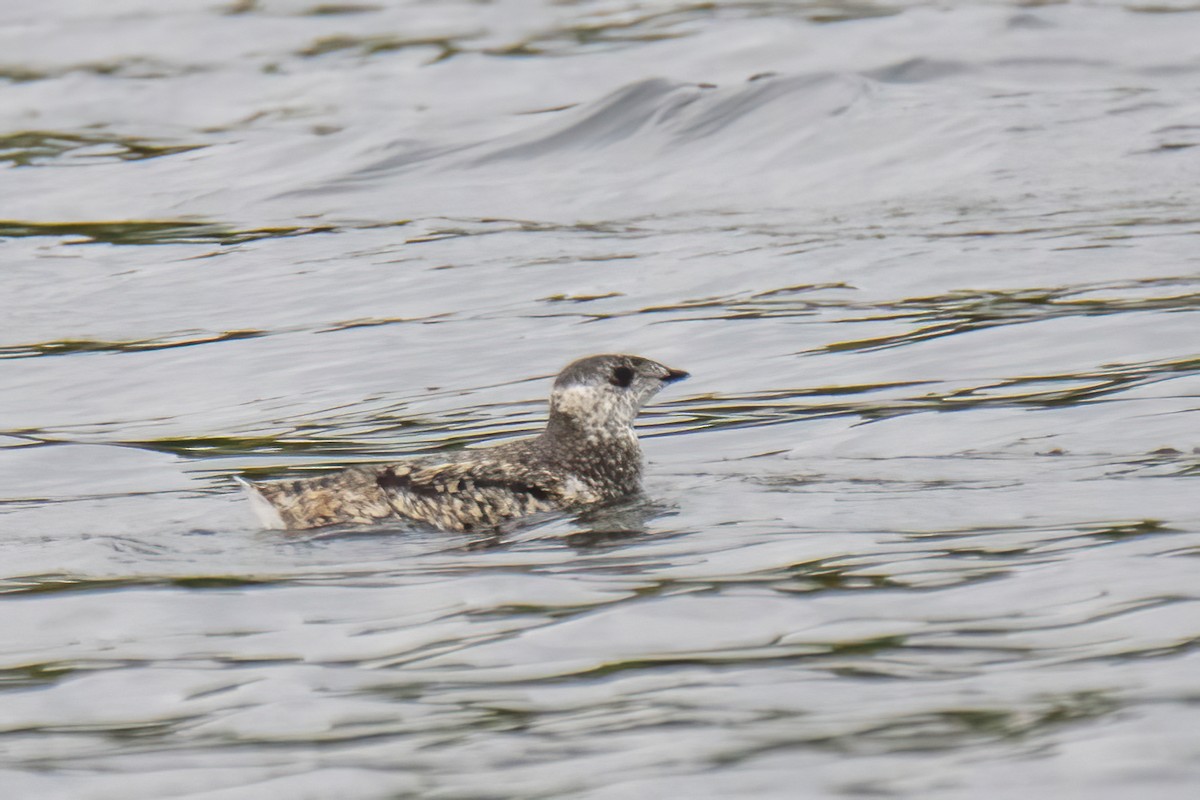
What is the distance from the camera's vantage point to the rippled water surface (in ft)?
21.9

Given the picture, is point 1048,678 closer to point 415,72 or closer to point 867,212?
point 867,212

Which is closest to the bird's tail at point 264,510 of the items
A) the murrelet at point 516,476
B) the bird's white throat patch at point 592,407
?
the murrelet at point 516,476

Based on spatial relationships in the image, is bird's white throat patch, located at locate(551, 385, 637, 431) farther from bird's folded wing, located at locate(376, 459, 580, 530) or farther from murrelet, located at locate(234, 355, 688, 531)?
bird's folded wing, located at locate(376, 459, 580, 530)

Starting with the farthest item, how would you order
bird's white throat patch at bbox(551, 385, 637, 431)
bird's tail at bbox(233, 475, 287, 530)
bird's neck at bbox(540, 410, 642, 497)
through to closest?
1. bird's white throat patch at bbox(551, 385, 637, 431)
2. bird's neck at bbox(540, 410, 642, 497)
3. bird's tail at bbox(233, 475, 287, 530)

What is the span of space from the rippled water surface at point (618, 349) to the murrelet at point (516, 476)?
0.19m

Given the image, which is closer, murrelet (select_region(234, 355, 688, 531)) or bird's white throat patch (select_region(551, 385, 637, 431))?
murrelet (select_region(234, 355, 688, 531))

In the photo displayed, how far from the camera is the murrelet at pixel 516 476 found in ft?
32.5

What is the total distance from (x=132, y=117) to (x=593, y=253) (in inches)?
335

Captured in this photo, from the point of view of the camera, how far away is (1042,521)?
923 centimetres

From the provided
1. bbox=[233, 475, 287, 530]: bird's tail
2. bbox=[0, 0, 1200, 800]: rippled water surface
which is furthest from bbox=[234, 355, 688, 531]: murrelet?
bbox=[0, 0, 1200, 800]: rippled water surface

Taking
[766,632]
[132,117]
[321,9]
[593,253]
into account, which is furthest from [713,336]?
[321,9]

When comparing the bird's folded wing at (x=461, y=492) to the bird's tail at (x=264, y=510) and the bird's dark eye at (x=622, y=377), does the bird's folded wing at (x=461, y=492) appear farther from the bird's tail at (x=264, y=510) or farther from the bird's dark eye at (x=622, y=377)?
the bird's dark eye at (x=622, y=377)

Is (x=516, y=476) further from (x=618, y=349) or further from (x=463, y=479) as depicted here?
(x=618, y=349)

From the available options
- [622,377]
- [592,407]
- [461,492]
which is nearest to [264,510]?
[461,492]
